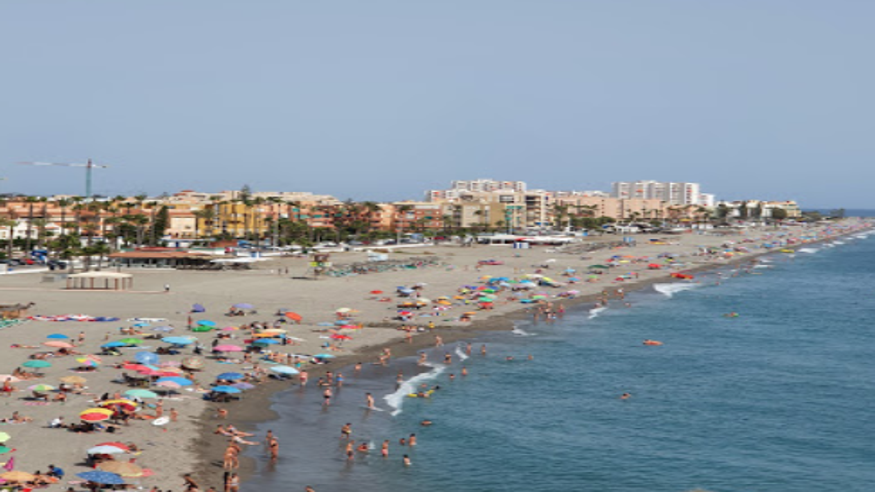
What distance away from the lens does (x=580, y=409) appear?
135ft

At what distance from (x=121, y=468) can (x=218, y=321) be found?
32.4 meters

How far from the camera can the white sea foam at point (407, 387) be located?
133 ft

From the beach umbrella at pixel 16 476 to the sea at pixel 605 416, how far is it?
20.7 ft

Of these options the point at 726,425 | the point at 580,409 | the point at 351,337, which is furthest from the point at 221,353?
the point at 726,425

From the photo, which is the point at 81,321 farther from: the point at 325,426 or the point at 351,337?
the point at 325,426

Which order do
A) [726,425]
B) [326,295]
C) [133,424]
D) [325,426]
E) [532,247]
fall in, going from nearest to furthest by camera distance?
[133,424] → [325,426] → [726,425] → [326,295] → [532,247]

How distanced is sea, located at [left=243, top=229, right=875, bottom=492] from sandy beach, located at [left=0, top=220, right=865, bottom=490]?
2715 mm

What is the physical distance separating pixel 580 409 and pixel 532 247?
119269mm

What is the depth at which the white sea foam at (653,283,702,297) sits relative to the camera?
300 feet

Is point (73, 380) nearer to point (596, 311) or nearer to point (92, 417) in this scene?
point (92, 417)

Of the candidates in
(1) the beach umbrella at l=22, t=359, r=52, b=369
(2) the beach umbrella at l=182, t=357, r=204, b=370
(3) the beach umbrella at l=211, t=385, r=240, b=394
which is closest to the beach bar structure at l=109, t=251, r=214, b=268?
(2) the beach umbrella at l=182, t=357, r=204, b=370

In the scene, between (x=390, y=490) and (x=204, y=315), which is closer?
(x=390, y=490)

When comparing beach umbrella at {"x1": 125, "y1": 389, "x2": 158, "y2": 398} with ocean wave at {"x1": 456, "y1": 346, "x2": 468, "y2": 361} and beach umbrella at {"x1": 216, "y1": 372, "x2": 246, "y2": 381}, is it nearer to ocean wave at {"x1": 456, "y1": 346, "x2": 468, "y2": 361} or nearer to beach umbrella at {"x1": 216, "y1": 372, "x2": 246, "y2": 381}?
beach umbrella at {"x1": 216, "y1": 372, "x2": 246, "y2": 381}

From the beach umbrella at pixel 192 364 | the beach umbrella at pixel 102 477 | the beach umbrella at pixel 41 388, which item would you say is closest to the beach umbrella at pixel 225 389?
the beach umbrella at pixel 192 364
